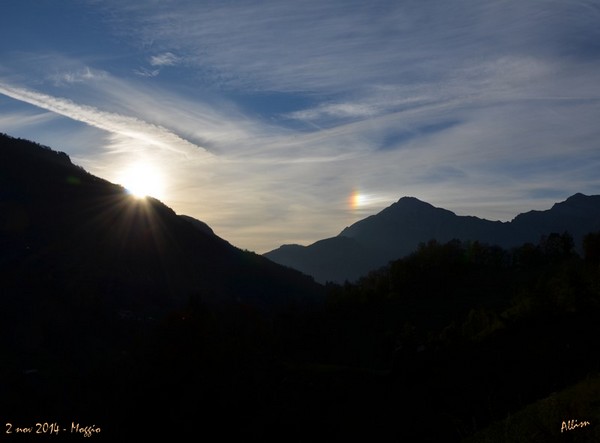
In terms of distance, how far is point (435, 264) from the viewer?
160250mm

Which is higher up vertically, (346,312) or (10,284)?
(10,284)

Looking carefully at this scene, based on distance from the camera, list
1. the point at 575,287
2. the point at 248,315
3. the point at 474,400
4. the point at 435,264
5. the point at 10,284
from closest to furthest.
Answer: the point at 474,400 → the point at 575,287 → the point at 248,315 → the point at 435,264 → the point at 10,284

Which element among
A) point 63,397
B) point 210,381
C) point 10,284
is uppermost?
point 10,284

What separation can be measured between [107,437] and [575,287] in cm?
5523

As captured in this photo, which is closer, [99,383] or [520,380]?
[520,380]

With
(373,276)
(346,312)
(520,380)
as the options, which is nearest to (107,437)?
(520,380)

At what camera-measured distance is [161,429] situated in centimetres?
3284

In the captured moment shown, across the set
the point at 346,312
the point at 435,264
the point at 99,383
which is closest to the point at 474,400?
the point at 99,383

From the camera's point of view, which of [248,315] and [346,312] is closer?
[248,315]

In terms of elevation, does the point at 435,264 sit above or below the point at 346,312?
above

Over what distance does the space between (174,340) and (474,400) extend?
115 feet

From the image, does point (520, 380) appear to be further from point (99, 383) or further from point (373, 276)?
point (373, 276)

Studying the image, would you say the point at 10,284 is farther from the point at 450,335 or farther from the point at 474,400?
the point at 474,400

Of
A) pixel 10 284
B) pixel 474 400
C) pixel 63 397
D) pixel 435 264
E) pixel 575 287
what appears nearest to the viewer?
pixel 474 400
